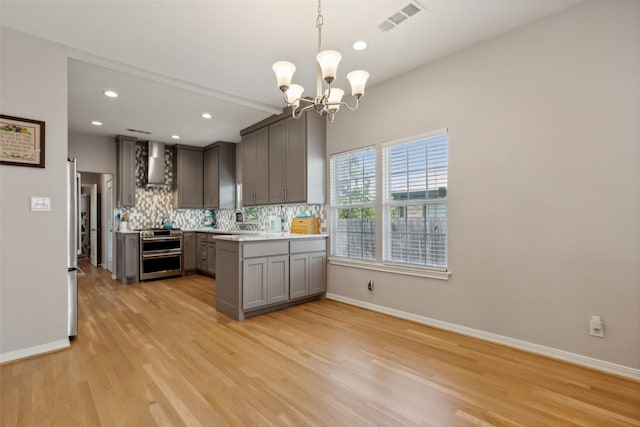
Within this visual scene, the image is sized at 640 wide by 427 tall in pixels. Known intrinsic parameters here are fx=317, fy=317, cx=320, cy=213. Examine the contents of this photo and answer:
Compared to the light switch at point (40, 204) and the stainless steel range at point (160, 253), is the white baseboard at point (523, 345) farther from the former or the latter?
the stainless steel range at point (160, 253)

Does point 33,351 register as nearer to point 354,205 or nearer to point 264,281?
point 264,281

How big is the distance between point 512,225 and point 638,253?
817 mm

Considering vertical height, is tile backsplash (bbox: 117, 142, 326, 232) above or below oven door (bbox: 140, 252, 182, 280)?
above

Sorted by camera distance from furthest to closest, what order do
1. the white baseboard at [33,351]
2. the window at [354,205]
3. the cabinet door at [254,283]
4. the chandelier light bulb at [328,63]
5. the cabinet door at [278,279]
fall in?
the window at [354,205], the cabinet door at [278,279], the cabinet door at [254,283], the white baseboard at [33,351], the chandelier light bulb at [328,63]

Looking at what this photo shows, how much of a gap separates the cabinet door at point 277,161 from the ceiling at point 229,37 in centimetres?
64

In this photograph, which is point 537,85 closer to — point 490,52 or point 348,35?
point 490,52

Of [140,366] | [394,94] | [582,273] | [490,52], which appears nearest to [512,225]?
[582,273]

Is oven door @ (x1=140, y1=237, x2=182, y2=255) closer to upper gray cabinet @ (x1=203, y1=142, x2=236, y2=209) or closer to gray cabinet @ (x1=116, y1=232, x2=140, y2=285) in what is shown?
gray cabinet @ (x1=116, y1=232, x2=140, y2=285)

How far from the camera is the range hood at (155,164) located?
6.46 meters

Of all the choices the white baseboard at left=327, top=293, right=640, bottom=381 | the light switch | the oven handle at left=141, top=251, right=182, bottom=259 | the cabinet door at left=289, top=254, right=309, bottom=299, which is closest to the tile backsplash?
the oven handle at left=141, top=251, right=182, bottom=259

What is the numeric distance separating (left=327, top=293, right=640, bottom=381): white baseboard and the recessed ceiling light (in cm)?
285

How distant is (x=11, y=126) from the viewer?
2648mm

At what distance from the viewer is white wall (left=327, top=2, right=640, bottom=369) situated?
91.4 inches

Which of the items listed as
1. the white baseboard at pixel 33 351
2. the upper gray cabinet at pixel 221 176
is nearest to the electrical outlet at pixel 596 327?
the white baseboard at pixel 33 351
